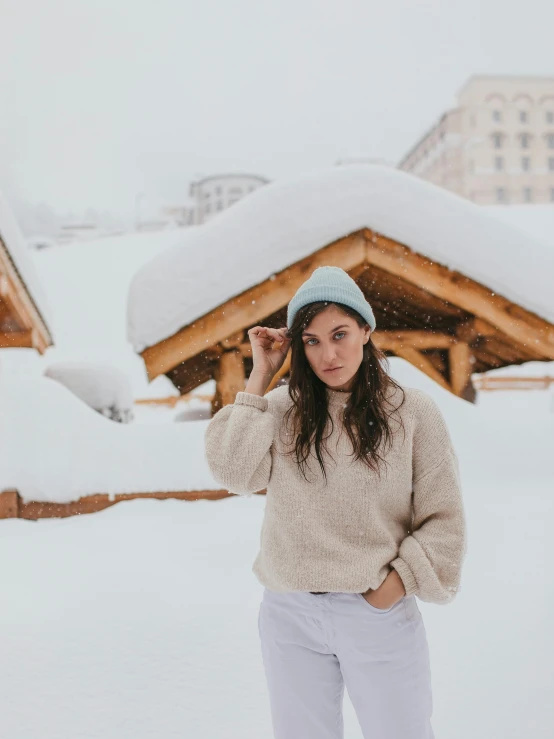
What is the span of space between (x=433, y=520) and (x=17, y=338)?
6.61m

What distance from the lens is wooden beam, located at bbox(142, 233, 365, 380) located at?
4.09 meters

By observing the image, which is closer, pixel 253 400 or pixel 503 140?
pixel 253 400

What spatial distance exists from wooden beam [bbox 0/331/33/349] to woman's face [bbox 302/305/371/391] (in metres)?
6.17

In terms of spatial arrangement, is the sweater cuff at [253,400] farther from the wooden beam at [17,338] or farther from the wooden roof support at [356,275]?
the wooden beam at [17,338]

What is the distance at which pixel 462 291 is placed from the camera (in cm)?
421

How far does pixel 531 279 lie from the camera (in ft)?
13.3

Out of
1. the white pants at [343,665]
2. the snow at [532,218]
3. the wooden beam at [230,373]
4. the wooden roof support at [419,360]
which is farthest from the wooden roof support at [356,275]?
the snow at [532,218]

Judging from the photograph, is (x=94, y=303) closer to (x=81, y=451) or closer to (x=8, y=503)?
(x=81, y=451)

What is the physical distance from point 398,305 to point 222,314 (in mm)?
1925

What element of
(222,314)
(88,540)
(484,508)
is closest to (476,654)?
(484,508)

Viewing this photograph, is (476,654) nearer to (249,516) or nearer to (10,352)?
(249,516)

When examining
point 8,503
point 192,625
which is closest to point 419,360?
point 192,625

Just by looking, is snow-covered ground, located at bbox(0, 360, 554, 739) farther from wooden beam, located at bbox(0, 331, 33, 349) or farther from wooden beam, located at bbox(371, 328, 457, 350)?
wooden beam, located at bbox(0, 331, 33, 349)

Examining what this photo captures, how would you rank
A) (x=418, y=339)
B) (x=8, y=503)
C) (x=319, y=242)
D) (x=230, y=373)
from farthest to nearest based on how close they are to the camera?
(x=418, y=339), (x=230, y=373), (x=319, y=242), (x=8, y=503)
